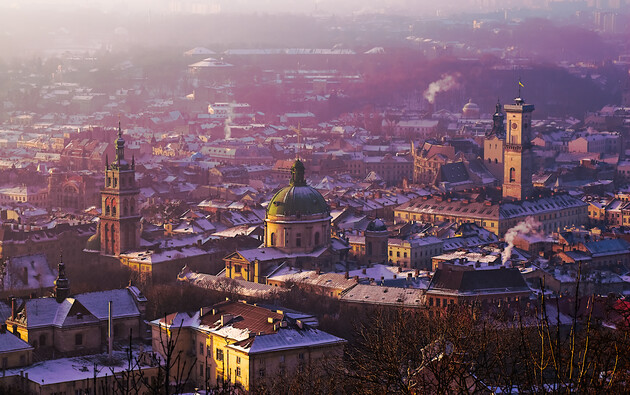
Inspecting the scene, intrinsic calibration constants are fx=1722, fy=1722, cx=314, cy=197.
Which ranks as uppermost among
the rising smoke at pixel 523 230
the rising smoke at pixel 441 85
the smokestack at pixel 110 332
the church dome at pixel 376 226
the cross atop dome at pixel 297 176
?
the cross atop dome at pixel 297 176

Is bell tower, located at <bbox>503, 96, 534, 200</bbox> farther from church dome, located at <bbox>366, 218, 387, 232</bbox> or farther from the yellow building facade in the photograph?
Answer: the yellow building facade

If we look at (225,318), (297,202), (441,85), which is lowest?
(441,85)

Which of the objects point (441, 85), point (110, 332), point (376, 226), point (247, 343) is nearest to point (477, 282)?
point (247, 343)

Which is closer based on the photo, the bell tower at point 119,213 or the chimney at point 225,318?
the chimney at point 225,318

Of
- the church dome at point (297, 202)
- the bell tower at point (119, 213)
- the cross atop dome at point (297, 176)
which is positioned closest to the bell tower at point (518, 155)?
the cross atop dome at point (297, 176)

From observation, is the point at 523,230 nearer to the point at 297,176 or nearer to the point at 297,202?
the point at 297,176

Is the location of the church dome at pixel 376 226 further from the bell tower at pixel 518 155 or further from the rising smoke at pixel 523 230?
the bell tower at pixel 518 155
